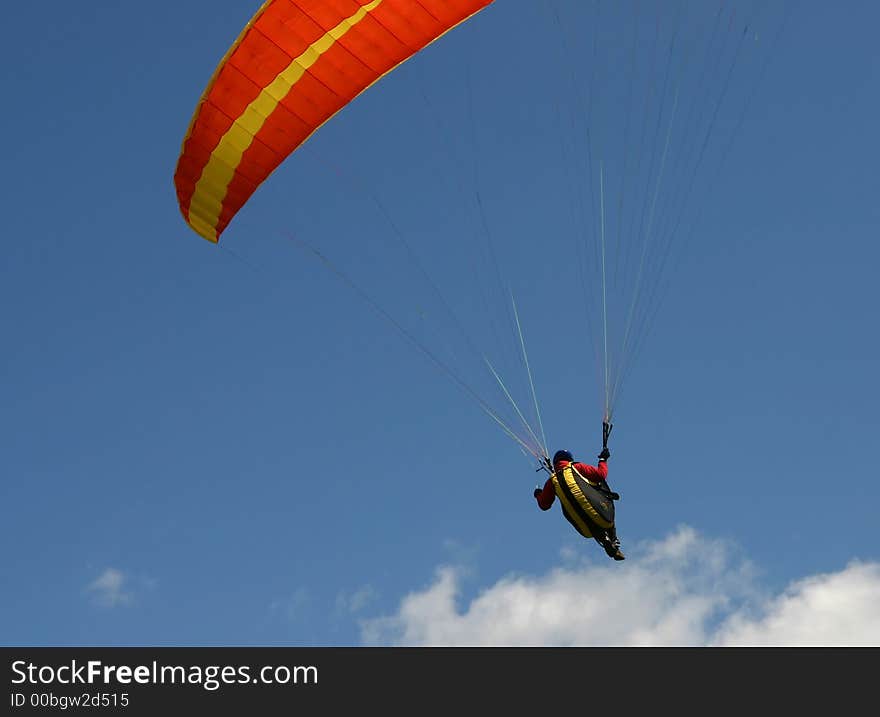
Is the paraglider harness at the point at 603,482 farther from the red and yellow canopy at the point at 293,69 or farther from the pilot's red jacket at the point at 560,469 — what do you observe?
the red and yellow canopy at the point at 293,69

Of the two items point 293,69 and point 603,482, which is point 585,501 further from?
point 293,69

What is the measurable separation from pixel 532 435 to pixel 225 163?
19.5 feet

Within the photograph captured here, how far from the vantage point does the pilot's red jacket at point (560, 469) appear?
1461 centimetres

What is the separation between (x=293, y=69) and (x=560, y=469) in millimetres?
6546

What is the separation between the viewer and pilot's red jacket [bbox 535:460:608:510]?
575 inches

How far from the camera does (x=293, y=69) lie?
15188mm

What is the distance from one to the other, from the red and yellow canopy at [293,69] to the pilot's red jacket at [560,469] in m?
5.96

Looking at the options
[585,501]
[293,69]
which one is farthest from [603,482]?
[293,69]

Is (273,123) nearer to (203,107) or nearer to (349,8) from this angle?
(203,107)

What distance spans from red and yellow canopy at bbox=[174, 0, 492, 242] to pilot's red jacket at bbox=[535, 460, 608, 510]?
19.6ft

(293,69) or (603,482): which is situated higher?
(293,69)

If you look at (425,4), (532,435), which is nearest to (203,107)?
(425,4)

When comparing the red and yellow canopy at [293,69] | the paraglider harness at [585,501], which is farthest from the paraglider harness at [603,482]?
the red and yellow canopy at [293,69]

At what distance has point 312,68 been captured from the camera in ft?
50.0
